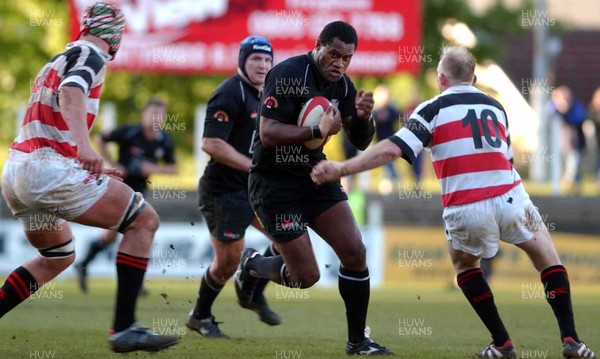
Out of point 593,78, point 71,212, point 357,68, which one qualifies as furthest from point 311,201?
point 593,78

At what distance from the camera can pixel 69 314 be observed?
11812mm

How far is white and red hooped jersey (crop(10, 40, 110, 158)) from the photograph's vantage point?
293 inches

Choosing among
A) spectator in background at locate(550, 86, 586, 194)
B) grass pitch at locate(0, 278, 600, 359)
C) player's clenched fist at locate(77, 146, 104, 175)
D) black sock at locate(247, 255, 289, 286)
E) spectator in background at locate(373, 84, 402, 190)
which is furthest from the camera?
spectator in background at locate(550, 86, 586, 194)

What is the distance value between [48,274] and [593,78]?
31.5 metres

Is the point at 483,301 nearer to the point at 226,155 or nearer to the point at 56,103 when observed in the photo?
the point at 226,155

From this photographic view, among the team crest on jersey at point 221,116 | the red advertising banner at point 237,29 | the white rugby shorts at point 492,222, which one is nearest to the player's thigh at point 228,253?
the team crest on jersey at point 221,116

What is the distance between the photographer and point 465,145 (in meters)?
7.82

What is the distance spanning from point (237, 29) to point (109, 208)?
49.1 ft

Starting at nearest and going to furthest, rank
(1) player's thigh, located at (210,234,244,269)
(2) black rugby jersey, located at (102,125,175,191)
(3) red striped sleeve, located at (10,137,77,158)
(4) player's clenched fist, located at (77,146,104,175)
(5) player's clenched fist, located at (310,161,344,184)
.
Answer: (4) player's clenched fist, located at (77,146,104,175), (5) player's clenched fist, located at (310,161,344,184), (3) red striped sleeve, located at (10,137,77,158), (1) player's thigh, located at (210,234,244,269), (2) black rugby jersey, located at (102,125,175,191)

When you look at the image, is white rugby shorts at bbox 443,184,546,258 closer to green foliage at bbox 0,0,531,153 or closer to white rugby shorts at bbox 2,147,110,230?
white rugby shorts at bbox 2,147,110,230

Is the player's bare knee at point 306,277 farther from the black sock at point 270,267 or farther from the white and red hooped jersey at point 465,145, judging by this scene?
the white and red hooped jersey at point 465,145

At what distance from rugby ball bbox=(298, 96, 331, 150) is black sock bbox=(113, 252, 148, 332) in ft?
4.68

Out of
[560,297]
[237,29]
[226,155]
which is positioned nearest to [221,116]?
[226,155]

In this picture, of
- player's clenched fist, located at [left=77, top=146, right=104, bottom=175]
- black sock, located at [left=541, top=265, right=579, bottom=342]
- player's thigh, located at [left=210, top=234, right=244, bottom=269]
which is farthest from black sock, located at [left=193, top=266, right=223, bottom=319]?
black sock, located at [left=541, top=265, right=579, bottom=342]
